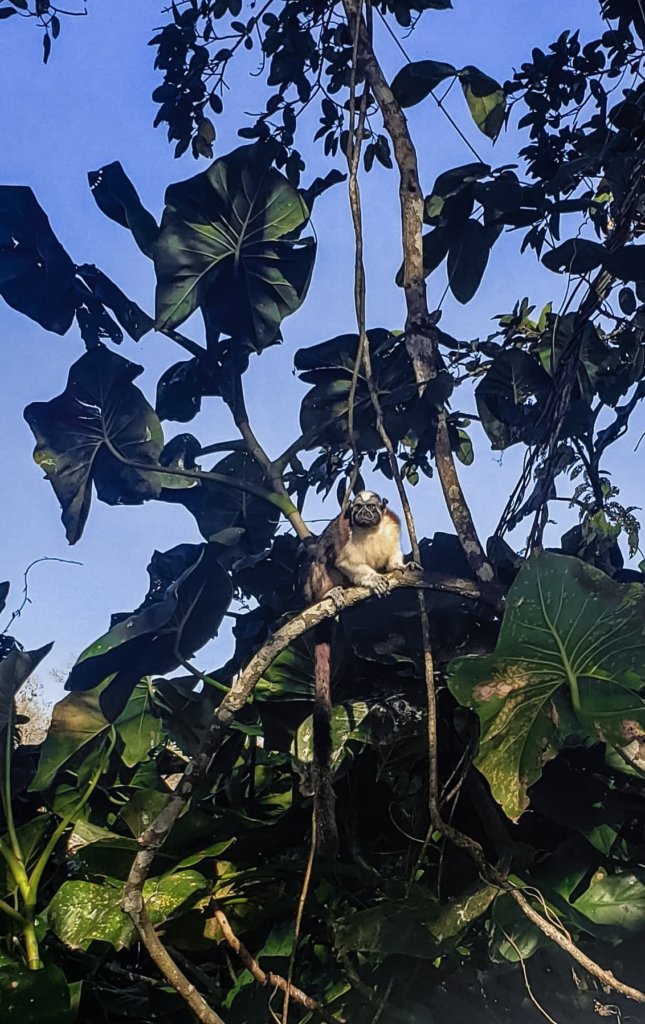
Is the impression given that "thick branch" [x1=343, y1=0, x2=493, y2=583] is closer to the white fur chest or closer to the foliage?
the foliage

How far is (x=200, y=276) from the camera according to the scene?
11.5ft

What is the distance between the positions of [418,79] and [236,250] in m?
0.93

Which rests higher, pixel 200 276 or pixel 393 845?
pixel 200 276

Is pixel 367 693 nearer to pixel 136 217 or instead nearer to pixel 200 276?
pixel 200 276

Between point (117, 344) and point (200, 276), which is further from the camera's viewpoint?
point (117, 344)

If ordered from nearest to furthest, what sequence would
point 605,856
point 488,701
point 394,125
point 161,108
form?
point 488,701 < point 605,856 < point 394,125 < point 161,108

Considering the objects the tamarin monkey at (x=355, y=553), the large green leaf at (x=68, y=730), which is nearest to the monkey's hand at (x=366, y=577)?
the tamarin monkey at (x=355, y=553)

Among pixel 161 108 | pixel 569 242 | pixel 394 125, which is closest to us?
pixel 569 242

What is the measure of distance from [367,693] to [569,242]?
1592 mm

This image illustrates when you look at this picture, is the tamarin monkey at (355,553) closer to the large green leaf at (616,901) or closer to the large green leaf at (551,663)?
the large green leaf at (551,663)

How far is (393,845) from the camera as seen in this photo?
3.12m

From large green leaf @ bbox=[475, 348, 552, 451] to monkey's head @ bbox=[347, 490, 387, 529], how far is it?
0.61 metres

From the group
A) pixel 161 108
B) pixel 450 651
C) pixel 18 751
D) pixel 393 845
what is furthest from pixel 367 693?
pixel 161 108

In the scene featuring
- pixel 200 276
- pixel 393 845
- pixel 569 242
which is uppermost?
pixel 200 276
